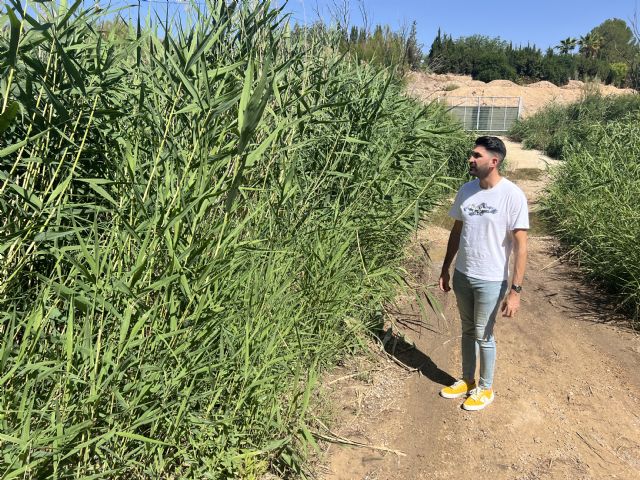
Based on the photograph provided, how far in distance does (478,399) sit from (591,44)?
81.8 m

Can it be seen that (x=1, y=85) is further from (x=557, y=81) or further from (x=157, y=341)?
(x=557, y=81)

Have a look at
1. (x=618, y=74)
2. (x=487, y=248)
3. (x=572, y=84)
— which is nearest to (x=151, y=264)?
(x=487, y=248)

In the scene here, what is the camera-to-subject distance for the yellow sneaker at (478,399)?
10.9 ft

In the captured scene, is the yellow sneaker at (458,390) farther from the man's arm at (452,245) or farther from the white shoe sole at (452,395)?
the man's arm at (452,245)

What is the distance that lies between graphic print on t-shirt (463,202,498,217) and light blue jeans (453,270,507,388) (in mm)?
393

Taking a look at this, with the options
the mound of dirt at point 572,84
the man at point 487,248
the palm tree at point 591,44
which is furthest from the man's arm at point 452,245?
the palm tree at point 591,44

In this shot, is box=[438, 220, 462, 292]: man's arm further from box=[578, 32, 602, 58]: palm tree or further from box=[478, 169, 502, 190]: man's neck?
box=[578, 32, 602, 58]: palm tree

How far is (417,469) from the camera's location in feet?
9.11

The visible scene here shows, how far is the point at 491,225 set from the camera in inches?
122

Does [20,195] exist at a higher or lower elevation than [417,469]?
higher

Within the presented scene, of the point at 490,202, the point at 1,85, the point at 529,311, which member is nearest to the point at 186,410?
the point at 1,85

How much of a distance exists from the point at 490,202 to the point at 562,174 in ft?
23.1

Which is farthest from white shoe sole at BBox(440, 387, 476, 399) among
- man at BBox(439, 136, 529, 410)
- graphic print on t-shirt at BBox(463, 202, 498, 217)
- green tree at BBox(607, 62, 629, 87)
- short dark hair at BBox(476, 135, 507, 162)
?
green tree at BBox(607, 62, 629, 87)

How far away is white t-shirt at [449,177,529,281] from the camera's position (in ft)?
9.99
